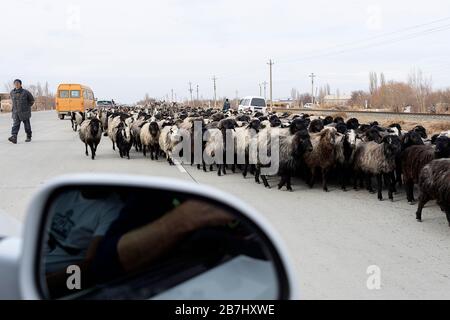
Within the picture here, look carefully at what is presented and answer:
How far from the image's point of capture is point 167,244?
1578mm

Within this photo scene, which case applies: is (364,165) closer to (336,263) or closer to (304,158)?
(304,158)

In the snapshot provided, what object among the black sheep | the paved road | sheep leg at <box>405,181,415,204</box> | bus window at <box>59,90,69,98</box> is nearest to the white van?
bus window at <box>59,90,69,98</box>

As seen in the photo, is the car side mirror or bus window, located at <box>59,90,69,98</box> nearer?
the car side mirror

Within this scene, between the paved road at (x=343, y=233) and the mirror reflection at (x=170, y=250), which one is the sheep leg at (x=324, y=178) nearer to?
the paved road at (x=343, y=233)

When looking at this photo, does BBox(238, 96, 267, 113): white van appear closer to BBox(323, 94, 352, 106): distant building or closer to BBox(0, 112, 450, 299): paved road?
BBox(0, 112, 450, 299): paved road

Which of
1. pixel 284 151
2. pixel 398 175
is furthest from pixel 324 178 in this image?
pixel 398 175

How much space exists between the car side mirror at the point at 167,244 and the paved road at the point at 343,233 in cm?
135

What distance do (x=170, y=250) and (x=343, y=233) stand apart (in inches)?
198

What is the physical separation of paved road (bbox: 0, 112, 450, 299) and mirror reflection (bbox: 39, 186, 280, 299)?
136 centimetres

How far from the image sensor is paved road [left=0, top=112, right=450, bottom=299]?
4.48 m

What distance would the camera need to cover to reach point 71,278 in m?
1.82

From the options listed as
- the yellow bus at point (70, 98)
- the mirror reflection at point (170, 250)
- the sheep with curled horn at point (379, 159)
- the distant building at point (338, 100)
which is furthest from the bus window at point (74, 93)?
the distant building at point (338, 100)

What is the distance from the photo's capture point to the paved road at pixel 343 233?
4480 mm

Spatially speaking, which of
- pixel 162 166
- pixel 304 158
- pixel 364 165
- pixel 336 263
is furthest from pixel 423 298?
pixel 162 166
